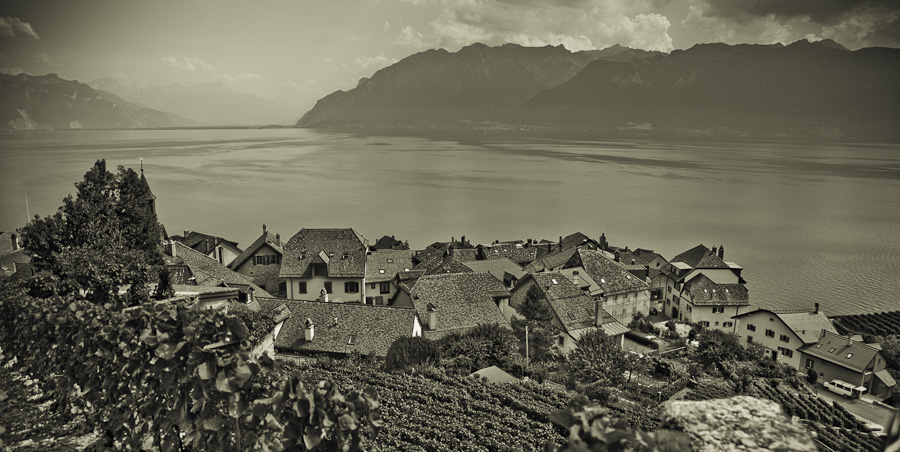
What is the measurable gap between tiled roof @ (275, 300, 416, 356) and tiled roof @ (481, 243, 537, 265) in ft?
83.2

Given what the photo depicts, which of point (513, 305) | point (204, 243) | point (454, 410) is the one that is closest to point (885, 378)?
point (513, 305)

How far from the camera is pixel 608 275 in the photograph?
46.6m

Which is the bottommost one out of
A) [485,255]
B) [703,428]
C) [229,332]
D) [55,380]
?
[485,255]

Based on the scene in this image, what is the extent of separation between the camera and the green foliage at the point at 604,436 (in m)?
4.12

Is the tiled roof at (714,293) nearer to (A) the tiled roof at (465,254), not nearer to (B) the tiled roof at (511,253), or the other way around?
(B) the tiled roof at (511,253)

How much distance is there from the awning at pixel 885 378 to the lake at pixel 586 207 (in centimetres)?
1409

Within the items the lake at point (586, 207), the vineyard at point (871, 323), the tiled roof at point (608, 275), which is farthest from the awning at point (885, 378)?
the tiled roof at point (608, 275)

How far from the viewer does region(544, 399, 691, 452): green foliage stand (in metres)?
4.12

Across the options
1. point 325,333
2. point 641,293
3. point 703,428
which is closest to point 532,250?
point 641,293

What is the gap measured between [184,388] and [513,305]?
32.9 metres

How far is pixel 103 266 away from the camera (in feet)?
59.8

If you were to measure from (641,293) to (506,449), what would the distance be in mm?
34148

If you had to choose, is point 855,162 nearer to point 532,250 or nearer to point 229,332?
point 532,250

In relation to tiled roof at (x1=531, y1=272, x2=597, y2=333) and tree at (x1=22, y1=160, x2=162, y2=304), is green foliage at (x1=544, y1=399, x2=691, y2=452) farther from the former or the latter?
tiled roof at (x1=531, y1=272, x2=597, y2=333)
